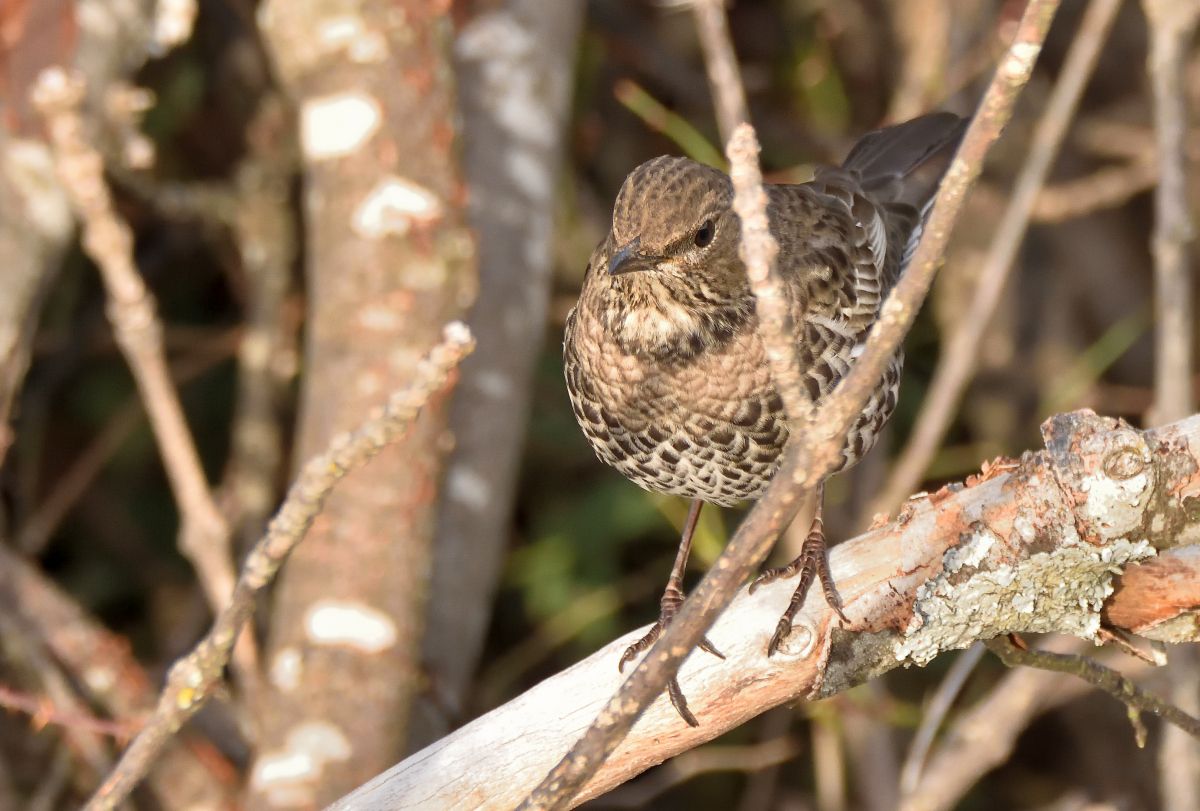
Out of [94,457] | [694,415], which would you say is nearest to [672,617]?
[694,415]

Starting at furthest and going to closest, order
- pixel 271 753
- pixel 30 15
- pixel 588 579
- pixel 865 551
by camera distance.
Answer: pixel 588 579, pixel 30 15, pixel 271 753, pixel 865 551

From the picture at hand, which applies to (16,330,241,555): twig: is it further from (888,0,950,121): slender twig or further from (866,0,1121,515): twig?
(888,0,950,121): slender twig

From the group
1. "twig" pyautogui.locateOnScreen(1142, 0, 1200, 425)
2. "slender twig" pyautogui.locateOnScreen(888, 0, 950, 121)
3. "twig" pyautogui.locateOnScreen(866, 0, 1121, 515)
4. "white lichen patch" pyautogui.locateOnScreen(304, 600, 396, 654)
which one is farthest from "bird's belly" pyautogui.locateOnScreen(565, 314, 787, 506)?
"slender twig" pyautogui.locateOnScreen(888, 0, 950, 121)

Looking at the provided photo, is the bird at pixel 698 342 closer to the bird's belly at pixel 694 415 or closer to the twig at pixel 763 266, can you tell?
the bird's belly at pixel 694 415

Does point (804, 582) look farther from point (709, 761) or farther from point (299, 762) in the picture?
point (709, 761)

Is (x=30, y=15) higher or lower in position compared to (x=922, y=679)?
higher

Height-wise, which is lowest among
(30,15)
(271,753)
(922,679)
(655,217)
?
(922,679)

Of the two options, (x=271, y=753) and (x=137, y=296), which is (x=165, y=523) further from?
(x=137, y=296)

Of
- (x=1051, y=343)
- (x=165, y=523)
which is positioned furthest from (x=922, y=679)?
(x=165, y=523)
